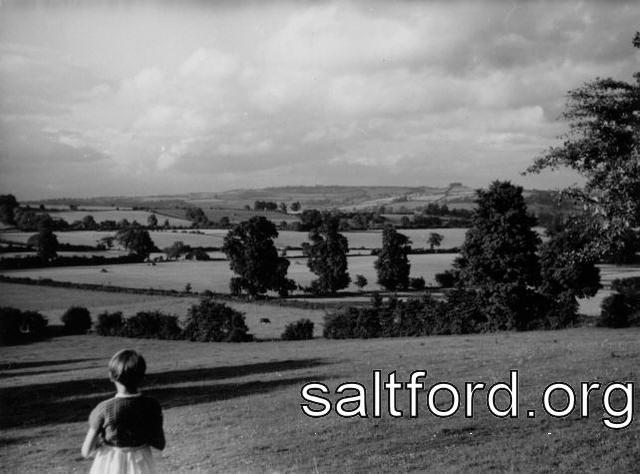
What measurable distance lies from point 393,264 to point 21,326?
45.6 m

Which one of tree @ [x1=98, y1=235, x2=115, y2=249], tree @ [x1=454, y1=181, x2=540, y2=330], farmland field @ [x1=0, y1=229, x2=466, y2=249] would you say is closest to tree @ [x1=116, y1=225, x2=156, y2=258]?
tree @ [x1=98, y1=235, x2=115, y2=249]

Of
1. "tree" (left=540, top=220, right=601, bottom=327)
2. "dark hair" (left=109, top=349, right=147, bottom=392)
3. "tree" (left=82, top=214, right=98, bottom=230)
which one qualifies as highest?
"tree" (left=82, top=214, right=98, bottom=230)

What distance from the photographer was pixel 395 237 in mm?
84000

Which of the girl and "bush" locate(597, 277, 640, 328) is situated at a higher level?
the girl

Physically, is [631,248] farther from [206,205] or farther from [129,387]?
[206,205]

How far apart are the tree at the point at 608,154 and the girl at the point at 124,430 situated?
16437 millimetres

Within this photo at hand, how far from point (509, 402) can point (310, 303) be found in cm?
5108

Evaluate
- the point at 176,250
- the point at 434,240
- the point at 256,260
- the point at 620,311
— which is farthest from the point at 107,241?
the point at 620,311

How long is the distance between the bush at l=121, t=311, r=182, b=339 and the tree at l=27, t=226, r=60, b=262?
3248 centimetres

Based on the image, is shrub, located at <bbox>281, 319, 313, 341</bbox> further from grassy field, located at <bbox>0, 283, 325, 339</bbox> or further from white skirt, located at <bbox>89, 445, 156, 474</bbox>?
white skirt, located at <bbox>89, 445, 156, 474</bbox>

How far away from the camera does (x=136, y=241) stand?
91.4 metres

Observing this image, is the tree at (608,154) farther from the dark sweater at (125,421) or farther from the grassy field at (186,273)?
the grassy field at (186,273)

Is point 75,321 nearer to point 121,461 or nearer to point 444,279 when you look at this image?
point 444,279

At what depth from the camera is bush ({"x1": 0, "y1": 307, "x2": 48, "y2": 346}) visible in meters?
52.9
